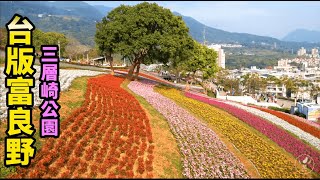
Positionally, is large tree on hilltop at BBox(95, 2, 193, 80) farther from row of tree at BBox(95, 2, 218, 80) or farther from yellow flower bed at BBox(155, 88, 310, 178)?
yellow flower bed at BBox(155, 88, 310, 178)

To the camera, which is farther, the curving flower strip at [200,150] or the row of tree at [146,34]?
the row of tree at [146,34]

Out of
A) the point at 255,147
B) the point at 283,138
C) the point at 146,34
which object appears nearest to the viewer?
the point at 255,147

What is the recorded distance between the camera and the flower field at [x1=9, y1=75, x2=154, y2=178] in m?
15.0

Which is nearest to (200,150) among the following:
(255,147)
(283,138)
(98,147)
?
(255,147)

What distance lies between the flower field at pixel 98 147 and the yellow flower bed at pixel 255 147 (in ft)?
19.8

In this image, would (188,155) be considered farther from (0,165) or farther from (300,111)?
(300,111)

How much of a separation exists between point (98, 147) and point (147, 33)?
86.6ft

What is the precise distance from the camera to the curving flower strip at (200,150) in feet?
56.5

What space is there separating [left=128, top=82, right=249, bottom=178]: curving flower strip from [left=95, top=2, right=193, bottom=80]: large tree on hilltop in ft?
45.2

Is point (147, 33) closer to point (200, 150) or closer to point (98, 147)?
point (200, 150)

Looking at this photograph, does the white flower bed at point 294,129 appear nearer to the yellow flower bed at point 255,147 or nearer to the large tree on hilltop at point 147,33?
the yellow flower bed at point 255,147

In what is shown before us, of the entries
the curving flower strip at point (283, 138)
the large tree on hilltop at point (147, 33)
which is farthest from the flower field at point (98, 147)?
the large tree on hilltop at point (147, 33)

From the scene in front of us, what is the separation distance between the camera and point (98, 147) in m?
17.8

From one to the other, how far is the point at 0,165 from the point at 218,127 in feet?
53.7
